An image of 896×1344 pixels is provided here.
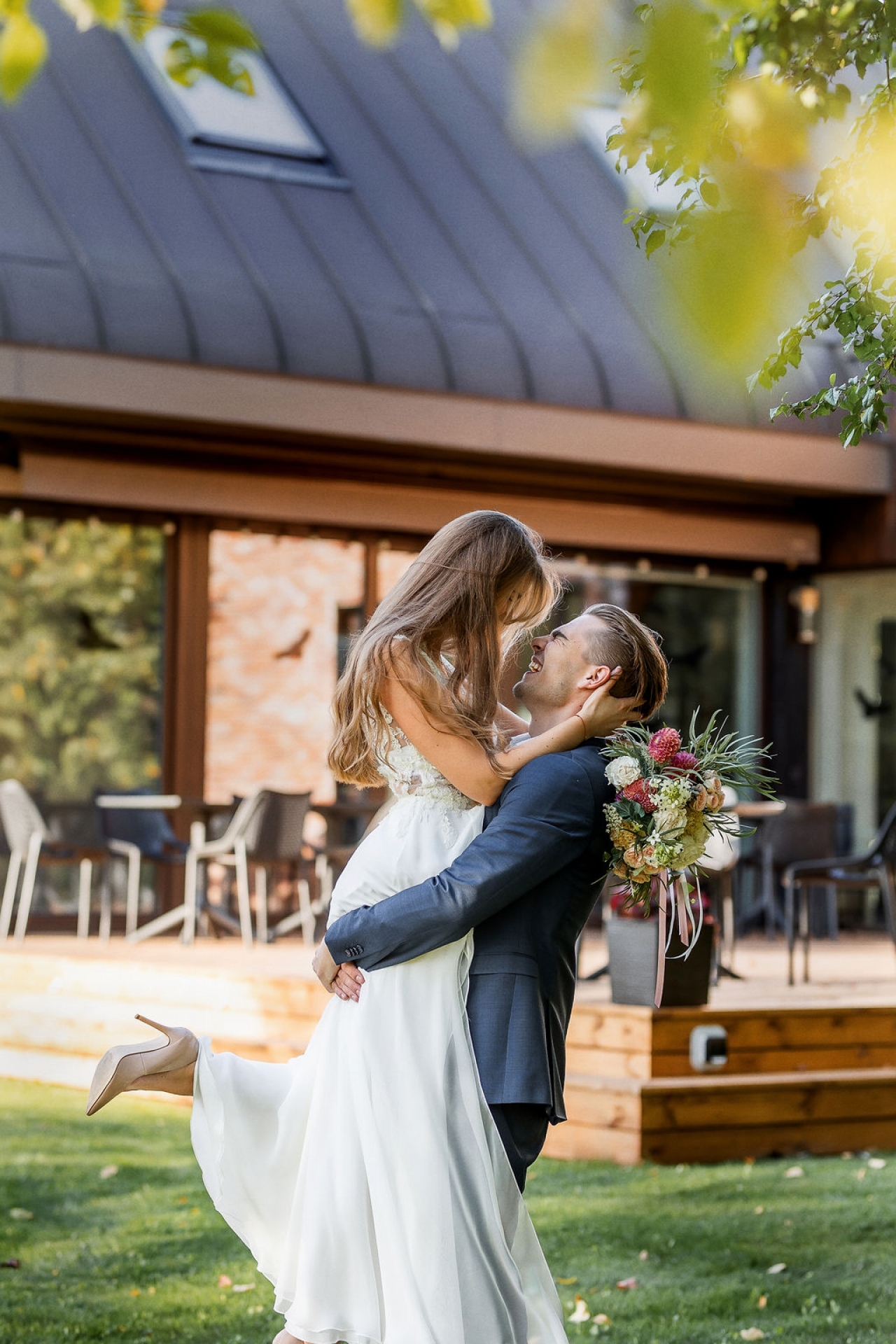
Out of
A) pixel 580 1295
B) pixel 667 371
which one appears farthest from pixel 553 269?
pixel 580 1295

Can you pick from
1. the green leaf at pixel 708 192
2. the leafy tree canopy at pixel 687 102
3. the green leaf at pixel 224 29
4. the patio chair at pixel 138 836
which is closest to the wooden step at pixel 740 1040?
the patio chair at pixel 138 836

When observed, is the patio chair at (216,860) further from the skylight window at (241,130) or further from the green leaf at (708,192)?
the green leaf at (708,192)

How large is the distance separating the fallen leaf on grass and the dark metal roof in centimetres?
590

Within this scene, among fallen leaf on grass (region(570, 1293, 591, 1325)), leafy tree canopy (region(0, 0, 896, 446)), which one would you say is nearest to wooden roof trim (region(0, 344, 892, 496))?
fallen leaf on grass (region(570, 1293, 591, 1325))

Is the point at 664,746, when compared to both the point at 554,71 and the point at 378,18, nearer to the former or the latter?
the point at 378,18

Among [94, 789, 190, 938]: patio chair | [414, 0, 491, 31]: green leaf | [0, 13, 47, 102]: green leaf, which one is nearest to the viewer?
[0, 13, 47, 102]: green leaf

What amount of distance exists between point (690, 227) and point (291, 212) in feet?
25.2

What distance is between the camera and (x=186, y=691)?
9625 millimetres

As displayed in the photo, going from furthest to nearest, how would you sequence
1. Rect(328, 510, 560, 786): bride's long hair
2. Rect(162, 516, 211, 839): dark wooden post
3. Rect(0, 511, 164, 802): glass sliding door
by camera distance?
1. Rect(162, 516, 211, 839): dark wooden post
2. Rect(0, 511, 164, 802): glass sliding door
3. Rect(328, 510, 560, 786): bride's long hair

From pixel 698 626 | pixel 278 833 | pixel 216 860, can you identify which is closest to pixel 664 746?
pixel 278 833

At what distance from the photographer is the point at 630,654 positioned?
9.25ft

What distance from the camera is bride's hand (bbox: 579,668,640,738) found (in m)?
2.79

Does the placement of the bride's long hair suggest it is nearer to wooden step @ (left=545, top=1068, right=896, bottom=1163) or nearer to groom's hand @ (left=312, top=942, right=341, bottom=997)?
groom's hand @ (left=312, top=942, right=341, bottom=997)

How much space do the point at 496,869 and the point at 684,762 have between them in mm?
407
